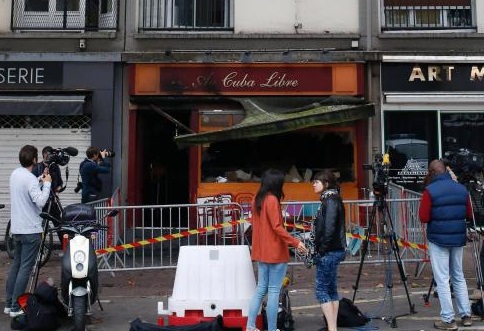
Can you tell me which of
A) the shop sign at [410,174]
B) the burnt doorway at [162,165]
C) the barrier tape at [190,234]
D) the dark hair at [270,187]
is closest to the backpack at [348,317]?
the dark hair at [270,187]

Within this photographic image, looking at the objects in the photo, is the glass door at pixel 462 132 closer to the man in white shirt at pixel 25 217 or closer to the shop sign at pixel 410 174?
the shop sign at pixel 410 174

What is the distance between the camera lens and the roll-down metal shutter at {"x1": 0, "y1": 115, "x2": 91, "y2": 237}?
12328 mm

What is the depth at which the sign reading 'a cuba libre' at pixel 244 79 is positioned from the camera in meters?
12.2

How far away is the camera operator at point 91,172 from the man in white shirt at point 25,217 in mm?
3706

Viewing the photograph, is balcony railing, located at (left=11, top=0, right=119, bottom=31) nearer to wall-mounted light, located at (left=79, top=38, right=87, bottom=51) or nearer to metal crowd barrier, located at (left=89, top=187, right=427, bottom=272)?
wall-mounted light, located at (left=79, top=38, right=87, bottom=51)

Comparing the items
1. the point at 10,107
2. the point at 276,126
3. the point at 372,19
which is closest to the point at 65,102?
the point at 10,107

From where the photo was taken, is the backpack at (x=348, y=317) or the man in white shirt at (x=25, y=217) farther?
the man in white shirt at (x=25, y=217)

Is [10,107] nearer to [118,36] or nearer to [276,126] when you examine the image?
[118,36]

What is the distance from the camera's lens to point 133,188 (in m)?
12.3

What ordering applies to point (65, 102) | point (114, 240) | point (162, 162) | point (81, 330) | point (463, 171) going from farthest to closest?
1. point (162, 162)
2. point (65, 102)
3. point (114, 240)
4. point (463, 171)
5. point (81, 330)

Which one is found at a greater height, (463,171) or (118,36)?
(118,36)

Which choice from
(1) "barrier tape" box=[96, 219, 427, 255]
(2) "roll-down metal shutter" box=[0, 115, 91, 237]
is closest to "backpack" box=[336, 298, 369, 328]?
(1) "barrier tape" box=[96, 219, 427, 255]

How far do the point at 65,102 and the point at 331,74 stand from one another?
550 cm

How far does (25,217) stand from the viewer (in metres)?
6.93
